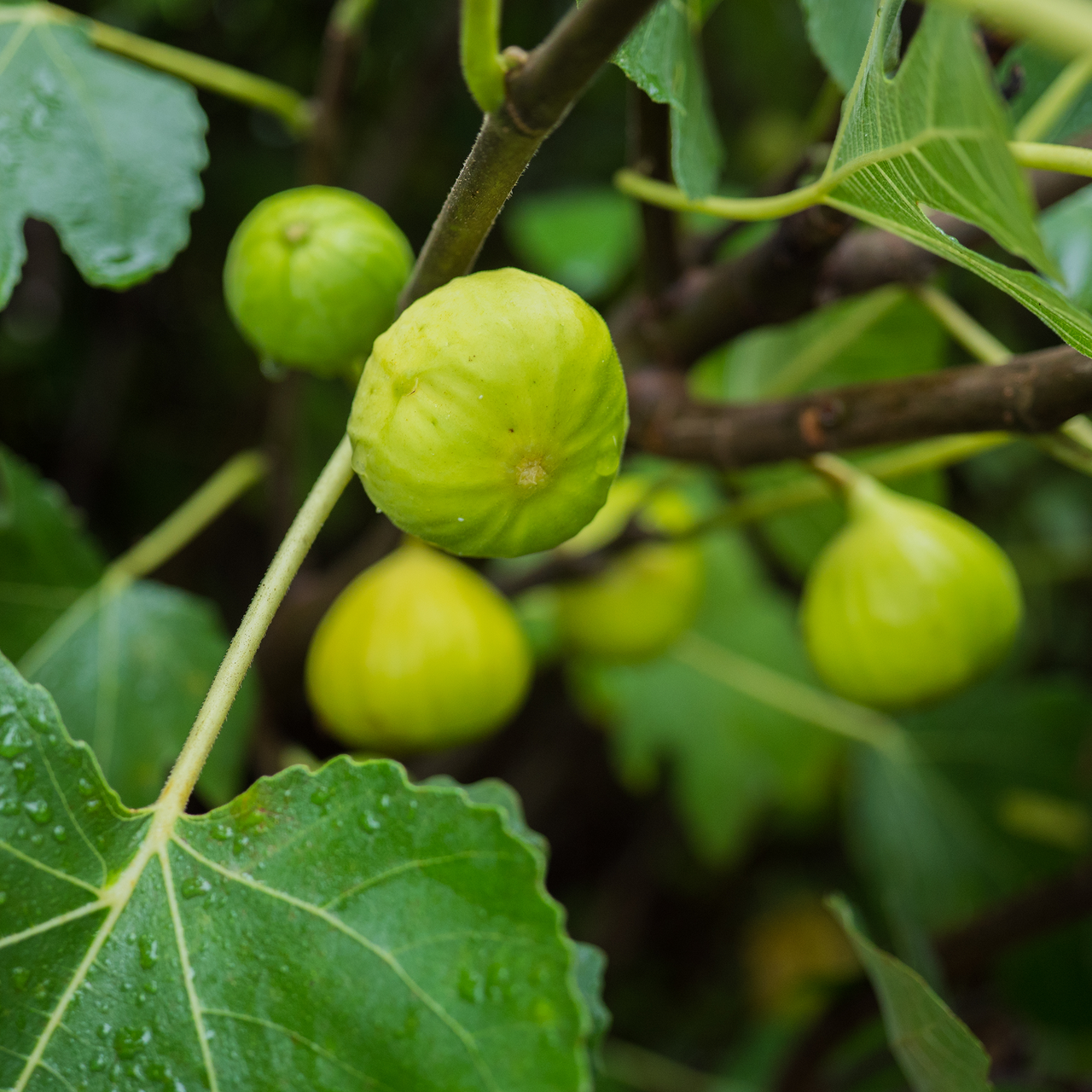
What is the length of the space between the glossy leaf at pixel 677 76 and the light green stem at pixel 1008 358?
201 mm

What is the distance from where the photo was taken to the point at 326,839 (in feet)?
1.59

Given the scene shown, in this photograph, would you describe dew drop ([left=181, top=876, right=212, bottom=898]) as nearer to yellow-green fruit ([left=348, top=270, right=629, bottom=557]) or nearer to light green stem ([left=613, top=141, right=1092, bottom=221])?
yellow-green fruit ([left=348, top=270, right=629, bottom=557])

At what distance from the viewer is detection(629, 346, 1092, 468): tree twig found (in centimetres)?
56

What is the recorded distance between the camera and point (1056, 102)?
78cm

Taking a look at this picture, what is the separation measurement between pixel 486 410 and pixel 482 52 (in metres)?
0.14

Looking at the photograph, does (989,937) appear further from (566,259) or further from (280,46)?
(280,46)

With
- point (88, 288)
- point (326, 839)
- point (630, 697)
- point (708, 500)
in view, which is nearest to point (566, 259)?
point (708, 500)

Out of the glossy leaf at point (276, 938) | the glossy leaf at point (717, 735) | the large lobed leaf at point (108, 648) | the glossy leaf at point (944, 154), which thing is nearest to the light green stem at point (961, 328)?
the glossy leaf at point (944, 154)

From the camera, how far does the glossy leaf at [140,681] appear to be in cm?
81

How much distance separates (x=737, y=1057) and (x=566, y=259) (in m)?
1.17

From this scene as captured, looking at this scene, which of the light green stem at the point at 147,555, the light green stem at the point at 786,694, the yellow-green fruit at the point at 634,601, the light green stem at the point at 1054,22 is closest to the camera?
the light green stem at the point at 1054,22

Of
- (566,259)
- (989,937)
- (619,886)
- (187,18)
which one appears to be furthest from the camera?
(619,886)

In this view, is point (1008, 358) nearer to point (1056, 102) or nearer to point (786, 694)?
point (1056, 102)

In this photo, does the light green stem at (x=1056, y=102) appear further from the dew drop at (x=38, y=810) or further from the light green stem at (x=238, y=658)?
the dew drop at (x=38, y=810)
